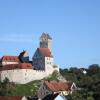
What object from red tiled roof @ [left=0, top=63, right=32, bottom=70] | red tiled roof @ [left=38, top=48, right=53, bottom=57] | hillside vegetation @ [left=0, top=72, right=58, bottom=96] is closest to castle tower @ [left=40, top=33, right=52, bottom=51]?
red tiled roof @ [left=38, top=48, right=53, bottom=57]

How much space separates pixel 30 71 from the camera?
422 feet

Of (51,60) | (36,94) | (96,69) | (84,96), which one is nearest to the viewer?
(84,96)

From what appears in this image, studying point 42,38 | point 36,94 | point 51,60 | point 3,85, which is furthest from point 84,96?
point 42,38

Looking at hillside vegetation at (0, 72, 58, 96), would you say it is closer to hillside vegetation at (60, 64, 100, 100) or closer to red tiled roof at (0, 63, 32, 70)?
red tiled roof at (0, 63, 32, 70)

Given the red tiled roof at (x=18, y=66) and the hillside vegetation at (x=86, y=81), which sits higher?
the red tiled roof at (x=18, y=66)

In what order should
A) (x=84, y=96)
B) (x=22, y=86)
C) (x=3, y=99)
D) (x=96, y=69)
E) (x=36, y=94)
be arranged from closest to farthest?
(x=3, y=99), (x=84, y=96), (x=36, y=94), (x=22, y=86), (x=96, y=69)

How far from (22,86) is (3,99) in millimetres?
30556

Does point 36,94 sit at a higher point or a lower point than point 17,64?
lower

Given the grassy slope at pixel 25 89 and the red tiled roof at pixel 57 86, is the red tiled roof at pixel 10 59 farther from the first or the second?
the red tiled roof at pixel 57 86

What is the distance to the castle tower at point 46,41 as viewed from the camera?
461ft

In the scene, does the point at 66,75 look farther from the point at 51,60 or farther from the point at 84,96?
the point at 84,96

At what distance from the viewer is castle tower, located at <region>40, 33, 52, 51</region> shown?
14050cm

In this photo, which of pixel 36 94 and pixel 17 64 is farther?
pixel 17 64

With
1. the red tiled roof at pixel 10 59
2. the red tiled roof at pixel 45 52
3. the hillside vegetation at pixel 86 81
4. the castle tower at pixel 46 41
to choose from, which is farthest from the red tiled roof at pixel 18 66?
the hillside vegetation at pixel 86 81
